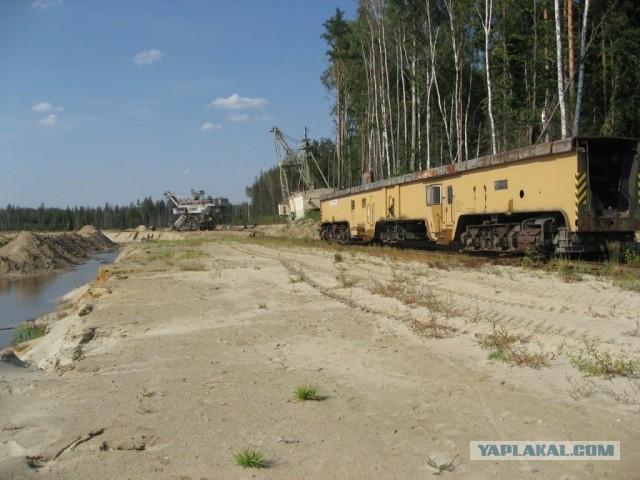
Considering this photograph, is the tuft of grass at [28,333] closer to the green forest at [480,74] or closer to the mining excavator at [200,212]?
the green forest at [480,74]

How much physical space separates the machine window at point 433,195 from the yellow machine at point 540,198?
3 cm

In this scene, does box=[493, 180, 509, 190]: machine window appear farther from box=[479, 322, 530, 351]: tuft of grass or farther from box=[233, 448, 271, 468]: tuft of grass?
box=[233, 448, 271, 468]: tuft of grass

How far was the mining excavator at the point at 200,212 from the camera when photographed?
224ft

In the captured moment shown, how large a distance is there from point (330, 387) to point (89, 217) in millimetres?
159478

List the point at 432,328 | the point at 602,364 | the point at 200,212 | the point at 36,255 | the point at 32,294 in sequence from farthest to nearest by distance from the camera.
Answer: the point at 200,212 < the point at 36,255 < the point at 32,294 < the point at 432,328 < the point at 602,364

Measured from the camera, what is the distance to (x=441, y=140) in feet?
129

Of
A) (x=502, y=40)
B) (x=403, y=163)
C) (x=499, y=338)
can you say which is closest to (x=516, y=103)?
(x=502, y=40)

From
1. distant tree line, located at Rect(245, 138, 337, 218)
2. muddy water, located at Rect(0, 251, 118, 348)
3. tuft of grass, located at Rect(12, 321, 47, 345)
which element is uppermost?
distant tree line, located at Rect(245, 138, 337, 218)

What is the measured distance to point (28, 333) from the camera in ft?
47.9

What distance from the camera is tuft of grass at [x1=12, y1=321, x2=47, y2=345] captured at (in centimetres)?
1405

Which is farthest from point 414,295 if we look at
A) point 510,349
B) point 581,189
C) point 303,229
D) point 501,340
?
point 303,229

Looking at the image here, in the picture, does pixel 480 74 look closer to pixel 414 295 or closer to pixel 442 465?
pixel 414 295

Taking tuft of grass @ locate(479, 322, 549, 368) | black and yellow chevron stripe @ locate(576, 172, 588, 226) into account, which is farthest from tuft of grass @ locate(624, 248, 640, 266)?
tuft of grass @ locate(479, 322, 549, 368)

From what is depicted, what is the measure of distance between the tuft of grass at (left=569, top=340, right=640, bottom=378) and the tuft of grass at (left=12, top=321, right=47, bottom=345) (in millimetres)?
13087
